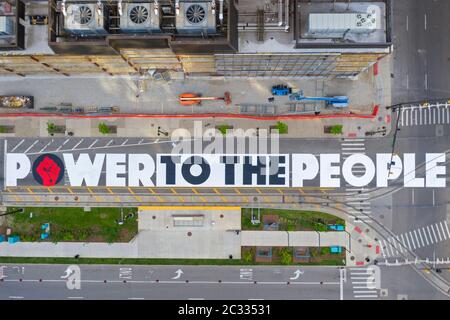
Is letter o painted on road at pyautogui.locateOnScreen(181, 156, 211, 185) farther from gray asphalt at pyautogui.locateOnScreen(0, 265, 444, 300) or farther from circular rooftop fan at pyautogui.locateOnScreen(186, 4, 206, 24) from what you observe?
circular rooftop fan at pyautogui.locateOnScreen(186, 4, 206, 24)

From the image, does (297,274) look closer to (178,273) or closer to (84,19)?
(178,273)

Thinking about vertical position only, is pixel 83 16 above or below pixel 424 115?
above

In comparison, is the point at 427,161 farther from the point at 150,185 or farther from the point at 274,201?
the point at 150,185

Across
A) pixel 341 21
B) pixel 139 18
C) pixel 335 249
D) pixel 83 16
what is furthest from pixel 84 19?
pixel 335 249

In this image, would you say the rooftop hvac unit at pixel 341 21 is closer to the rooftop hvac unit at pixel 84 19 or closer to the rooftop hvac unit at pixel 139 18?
the rooftop hvac unit at pixel 139 18

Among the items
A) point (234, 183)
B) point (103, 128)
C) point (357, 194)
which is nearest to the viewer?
point (103, 128)

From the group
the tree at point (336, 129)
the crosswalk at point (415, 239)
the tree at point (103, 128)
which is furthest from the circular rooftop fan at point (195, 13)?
the crosswalk at point (415, 239)
